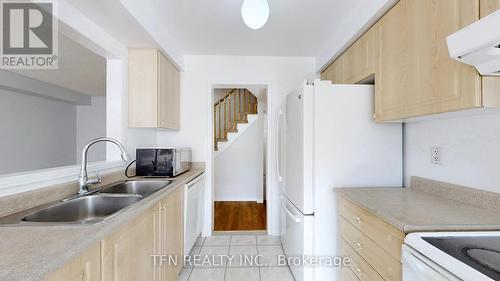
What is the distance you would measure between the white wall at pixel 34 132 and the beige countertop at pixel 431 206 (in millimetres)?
5498

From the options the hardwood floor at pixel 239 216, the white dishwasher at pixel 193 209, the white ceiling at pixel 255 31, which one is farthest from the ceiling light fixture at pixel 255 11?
the hardwood floor at pixel 239 216

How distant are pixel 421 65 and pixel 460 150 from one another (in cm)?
59

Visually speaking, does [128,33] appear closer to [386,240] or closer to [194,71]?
[194,71]

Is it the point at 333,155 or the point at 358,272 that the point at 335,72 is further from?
the point at 358,272

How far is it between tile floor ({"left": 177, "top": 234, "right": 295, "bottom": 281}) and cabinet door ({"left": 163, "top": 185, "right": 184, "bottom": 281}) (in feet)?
0.86

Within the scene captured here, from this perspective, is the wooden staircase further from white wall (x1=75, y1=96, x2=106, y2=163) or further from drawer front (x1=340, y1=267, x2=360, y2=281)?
drawer front (x1=340, y1=267, x2=360, y2=281)

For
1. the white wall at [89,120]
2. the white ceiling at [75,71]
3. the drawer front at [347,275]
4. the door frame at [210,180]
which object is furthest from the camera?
the white wall at [89,120]

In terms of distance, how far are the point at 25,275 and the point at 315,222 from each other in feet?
5.65

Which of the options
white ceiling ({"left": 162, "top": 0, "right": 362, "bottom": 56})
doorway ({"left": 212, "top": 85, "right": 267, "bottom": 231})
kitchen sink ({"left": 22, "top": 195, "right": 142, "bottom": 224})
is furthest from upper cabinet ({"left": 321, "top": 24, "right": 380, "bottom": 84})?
doorway ({"left": 212, "top": 85, "right": 267, "bottom": 231})

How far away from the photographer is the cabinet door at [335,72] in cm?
258

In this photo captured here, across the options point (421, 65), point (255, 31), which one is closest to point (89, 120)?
point (255, 31)

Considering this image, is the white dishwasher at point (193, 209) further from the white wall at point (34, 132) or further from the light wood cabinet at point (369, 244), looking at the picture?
the white wall at point (34, 132)

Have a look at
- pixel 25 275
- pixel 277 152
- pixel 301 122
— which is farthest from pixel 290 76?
pixel 25 275

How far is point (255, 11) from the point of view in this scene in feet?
4.94
